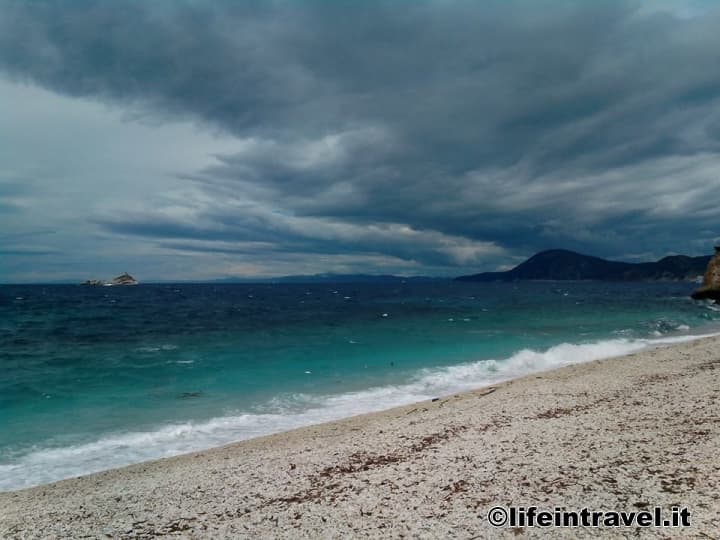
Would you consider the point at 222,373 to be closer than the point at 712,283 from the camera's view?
Yes

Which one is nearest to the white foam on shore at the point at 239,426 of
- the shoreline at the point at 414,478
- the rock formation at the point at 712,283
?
the shoreline at the point at 414,478

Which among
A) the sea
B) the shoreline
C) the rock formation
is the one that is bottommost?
the sea

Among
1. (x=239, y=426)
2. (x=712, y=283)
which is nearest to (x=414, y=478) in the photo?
(x=239, y=426)

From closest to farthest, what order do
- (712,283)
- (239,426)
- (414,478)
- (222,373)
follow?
(414,478), (239,426), (222,373), (712,283)

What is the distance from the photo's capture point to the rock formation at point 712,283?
257ft

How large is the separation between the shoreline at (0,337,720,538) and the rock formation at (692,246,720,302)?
87.2 meters

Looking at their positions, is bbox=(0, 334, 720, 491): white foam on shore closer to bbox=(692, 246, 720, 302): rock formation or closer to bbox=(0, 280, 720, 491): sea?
bbox=(0, 280, 720, 491): sea

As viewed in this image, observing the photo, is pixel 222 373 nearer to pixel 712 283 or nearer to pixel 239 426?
pixel 239 426

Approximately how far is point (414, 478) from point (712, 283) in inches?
3874

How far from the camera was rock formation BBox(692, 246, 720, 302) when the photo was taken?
257 ft

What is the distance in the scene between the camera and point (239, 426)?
14227 mm

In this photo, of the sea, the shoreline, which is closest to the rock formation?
the sea

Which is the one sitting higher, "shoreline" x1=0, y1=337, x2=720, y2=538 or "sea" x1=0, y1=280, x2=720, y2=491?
"shoreline" x1=0, y1=337, x2=720, y2=538

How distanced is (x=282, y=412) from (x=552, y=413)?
9549 mm
